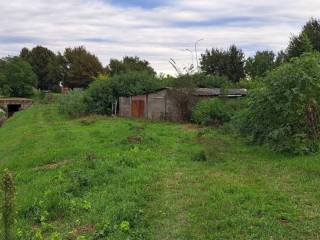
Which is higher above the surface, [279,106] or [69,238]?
[279,106]

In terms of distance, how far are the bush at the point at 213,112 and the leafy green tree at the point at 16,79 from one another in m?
56.1

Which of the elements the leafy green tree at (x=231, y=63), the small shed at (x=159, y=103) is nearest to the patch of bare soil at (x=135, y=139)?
the small shed at (x=159, y=103)

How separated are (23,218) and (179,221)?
3072 millimetres

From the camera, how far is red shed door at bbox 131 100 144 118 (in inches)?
1426

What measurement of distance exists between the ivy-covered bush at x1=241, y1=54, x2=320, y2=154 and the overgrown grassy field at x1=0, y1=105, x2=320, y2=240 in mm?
674

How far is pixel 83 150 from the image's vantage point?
1791 cm

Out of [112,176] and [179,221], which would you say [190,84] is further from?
[179,221]

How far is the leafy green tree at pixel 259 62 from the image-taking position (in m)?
53.1

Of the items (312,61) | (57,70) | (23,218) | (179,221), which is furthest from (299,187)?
Result: (57,70)

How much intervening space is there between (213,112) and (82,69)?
6383cm

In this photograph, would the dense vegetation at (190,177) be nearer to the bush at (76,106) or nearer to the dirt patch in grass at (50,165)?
the dirt patch in grass at (50,165)

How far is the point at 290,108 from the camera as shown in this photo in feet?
53.4

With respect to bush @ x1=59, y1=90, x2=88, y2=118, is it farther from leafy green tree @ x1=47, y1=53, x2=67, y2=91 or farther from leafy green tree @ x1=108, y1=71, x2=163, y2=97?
leafy green tree @ x1=47, y1=53, x2=67, y2=91

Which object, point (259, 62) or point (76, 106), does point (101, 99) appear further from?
point (259, 62)
